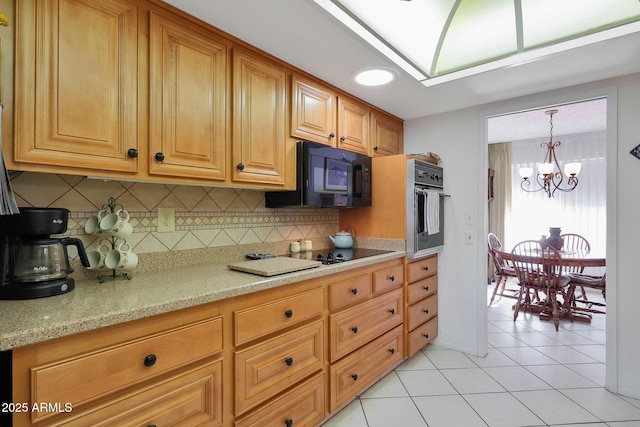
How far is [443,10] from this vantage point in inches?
71.3

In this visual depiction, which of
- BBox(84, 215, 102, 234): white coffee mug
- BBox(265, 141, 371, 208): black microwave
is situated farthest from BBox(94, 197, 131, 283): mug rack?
BBox(265, 141, 371, 208): black microwave

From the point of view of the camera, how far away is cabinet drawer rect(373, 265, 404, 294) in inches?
81.9

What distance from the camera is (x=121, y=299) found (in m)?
1.06

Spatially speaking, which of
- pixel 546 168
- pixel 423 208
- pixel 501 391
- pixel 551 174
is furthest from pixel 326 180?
pixel 551 174

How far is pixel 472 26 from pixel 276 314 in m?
2.02

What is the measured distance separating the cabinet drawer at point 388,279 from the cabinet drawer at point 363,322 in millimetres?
57

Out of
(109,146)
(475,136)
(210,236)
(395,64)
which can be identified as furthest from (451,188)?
(109,146)

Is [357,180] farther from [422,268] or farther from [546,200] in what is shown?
[546,200]

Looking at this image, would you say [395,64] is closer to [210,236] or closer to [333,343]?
[210,236]

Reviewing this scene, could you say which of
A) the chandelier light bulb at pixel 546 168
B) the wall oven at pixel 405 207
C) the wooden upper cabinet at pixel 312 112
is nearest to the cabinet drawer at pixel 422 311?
the wall oven at pixel 405 207

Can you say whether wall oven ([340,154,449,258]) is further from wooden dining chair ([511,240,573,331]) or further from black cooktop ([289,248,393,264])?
wooden dining chair ([511,240,573,331])

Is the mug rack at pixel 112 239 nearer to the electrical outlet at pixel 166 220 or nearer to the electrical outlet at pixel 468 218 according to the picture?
the electrical outlet at pixel 166 220

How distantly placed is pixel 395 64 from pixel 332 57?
40 centimetres

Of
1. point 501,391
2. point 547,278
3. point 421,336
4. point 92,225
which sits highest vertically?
point 92,225
